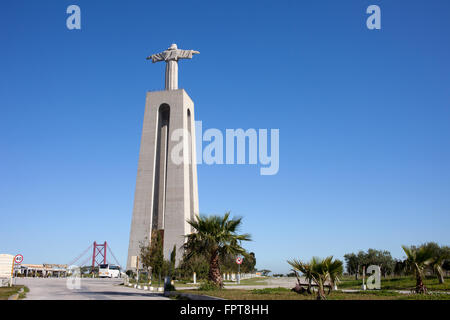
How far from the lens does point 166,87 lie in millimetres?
71250

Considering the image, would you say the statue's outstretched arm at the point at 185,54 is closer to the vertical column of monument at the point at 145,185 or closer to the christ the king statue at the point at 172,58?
the christ the king statue at the point at 172,58

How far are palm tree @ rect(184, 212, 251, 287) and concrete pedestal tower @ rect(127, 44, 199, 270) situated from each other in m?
35.9

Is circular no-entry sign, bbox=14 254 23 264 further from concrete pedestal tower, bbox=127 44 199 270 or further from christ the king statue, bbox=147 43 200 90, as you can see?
christ the king statue, bbox=147 43 200 90

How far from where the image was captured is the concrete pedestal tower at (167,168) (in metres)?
63.9

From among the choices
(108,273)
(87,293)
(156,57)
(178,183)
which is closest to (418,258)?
(87,293)

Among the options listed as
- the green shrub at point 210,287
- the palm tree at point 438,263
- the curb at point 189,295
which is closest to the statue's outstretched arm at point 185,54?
the green shrub at point 210,287

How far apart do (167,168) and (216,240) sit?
42379 millimetres

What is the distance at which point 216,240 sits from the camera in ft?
83.7

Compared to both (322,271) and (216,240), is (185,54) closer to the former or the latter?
(216,240)

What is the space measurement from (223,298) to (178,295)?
497cm

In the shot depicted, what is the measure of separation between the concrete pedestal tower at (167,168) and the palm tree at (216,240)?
35.9 m

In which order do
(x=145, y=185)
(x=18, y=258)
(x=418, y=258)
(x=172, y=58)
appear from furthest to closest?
(x=172, y=58), (x=145, y=185), (x=18, y=258), (x=418, y=258)
